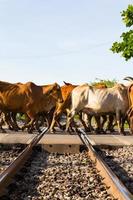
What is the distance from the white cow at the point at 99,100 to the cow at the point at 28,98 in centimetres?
87

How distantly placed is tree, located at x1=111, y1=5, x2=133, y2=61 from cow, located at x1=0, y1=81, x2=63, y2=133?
9473mm

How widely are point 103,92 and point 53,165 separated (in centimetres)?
1485

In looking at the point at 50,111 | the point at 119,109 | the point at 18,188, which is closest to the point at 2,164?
the point at 18,188

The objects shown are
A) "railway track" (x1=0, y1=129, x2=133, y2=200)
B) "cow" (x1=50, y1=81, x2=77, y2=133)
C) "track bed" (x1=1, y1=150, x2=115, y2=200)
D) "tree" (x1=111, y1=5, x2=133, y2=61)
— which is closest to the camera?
"railway track" (x1=0, y1=129, x2=133, y2=200)

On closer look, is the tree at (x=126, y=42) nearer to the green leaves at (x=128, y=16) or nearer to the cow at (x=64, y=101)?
the green leaves at (x=128, y=16)

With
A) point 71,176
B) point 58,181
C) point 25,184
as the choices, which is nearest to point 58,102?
point 71,176

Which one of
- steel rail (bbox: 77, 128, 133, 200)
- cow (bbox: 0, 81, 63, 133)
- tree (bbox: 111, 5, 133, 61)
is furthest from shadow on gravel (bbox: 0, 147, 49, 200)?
tree (bbox: 111, 5, 133, 61)

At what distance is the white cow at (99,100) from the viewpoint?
25359 millimetres

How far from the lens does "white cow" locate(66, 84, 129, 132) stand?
25.4 meters

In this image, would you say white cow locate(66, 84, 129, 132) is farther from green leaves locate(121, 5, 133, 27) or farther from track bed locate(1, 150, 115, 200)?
track bed locate(1, 150, 115, 200)

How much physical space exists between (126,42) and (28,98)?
451 inches

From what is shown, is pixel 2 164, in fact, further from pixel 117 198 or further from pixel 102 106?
pixel 102 106

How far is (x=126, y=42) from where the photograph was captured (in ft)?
118

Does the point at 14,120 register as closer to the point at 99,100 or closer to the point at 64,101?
the point at 64,101
